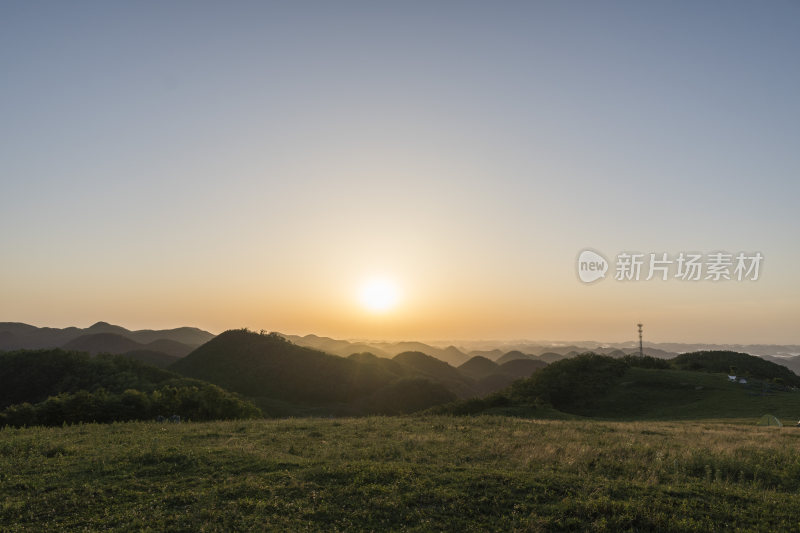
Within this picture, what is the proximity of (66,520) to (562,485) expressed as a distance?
14596 mm

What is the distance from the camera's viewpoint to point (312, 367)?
11000 cm

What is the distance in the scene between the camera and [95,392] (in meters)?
41.2

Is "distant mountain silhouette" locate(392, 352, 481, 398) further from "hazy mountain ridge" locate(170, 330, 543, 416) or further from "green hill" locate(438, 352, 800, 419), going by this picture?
"green hill" locate(438, 352, 800, 419)

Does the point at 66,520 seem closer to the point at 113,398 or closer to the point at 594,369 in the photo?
the point at 113,398

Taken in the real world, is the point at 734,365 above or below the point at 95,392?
below

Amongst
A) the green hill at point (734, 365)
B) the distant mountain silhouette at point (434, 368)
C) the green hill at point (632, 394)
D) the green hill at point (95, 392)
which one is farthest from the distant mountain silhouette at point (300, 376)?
the green hill at point (734, 365)

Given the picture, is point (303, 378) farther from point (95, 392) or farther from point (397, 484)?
point (397, 484)

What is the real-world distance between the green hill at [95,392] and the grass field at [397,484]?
14.3 meters

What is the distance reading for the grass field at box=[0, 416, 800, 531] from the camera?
11883mm

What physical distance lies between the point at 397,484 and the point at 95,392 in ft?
130

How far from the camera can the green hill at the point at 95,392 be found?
36812 mm

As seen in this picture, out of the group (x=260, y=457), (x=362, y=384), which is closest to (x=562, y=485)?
(x=260, y=457)

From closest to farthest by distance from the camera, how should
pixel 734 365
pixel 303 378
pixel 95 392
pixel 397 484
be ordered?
pixel 397 484 < pixel 95 392 < pixel 734 365 < pixel 303 378

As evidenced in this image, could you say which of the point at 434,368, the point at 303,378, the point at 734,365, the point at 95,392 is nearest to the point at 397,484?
the point at 95,392
